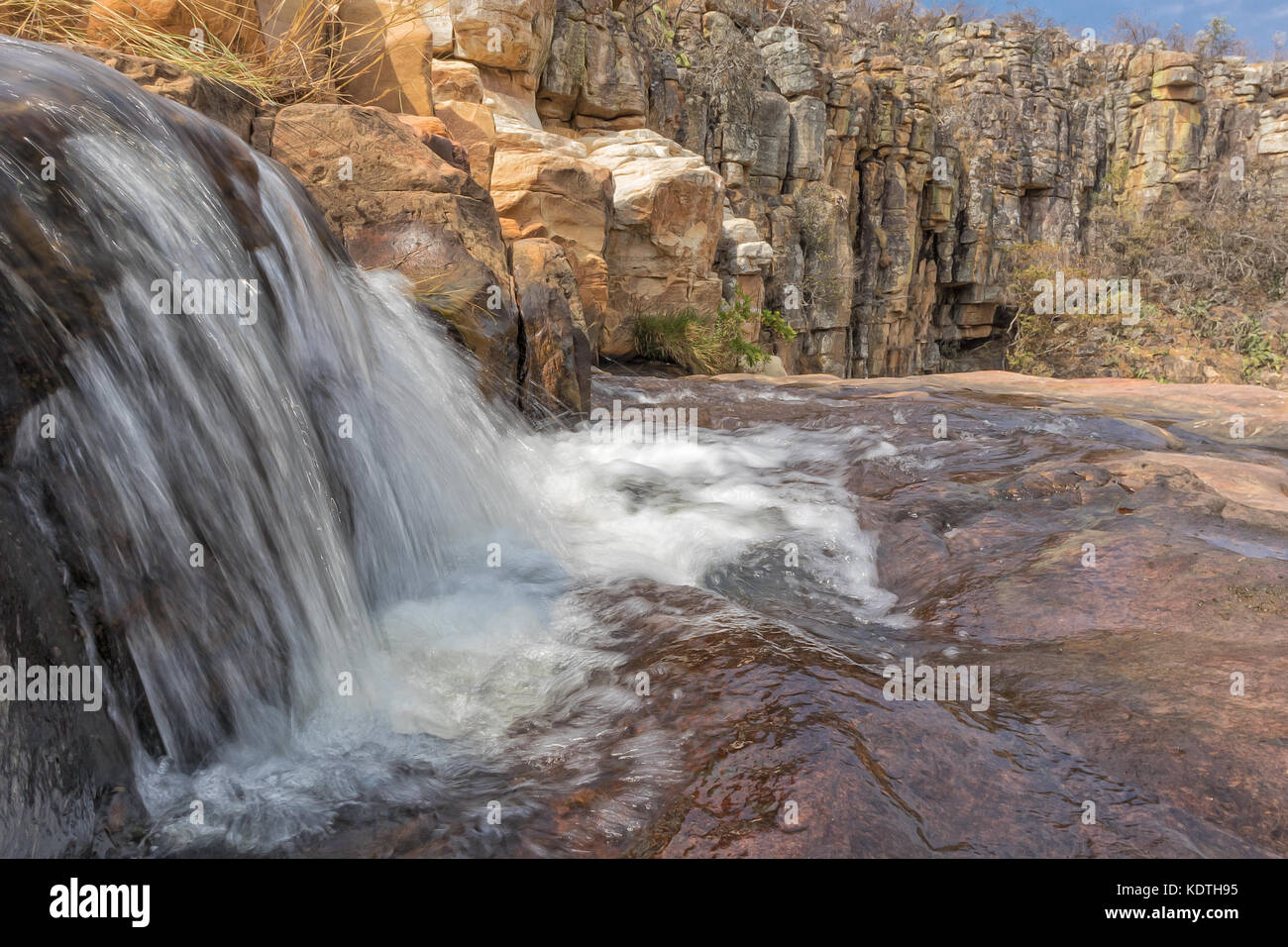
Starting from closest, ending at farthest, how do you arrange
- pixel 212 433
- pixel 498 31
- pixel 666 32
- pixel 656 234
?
pixel 212 433 → pixel 498 31 → pixel 656 234 → pixel 666 32

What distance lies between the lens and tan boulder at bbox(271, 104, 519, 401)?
14.8 feet

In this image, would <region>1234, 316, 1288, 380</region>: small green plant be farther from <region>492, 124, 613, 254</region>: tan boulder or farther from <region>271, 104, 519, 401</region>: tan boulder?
<region>271, 104, 519, 401</region>: tan boulder

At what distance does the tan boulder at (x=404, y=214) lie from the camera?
4520mm

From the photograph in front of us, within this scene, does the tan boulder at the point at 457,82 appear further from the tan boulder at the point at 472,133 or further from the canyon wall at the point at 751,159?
the tan boulder at the point at 472,133

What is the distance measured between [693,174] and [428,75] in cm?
466

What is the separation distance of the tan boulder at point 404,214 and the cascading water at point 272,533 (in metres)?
0.86

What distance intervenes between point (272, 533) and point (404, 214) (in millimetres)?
2923

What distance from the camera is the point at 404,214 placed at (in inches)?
187

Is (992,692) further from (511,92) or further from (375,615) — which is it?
(511,92)

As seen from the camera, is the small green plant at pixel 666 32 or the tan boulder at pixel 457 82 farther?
the small green plant at pixel 666 32
